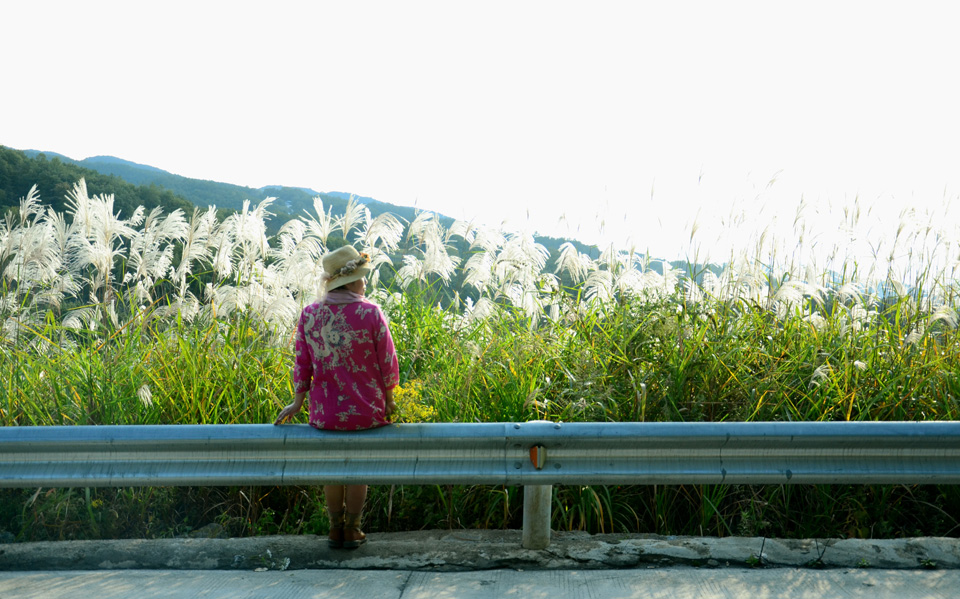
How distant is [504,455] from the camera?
130 inches

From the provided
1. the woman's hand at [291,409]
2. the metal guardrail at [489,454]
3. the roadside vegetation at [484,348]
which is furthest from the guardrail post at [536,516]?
the woman's hand at [291,409]

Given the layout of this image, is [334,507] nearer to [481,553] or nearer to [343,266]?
[481,553]

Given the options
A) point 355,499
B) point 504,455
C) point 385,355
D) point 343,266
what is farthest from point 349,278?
point 504,455

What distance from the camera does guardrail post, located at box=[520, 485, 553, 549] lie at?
3.39 meters

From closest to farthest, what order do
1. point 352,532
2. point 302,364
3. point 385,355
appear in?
point 352,532, point 385,355, point 302,364

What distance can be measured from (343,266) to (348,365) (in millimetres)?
554

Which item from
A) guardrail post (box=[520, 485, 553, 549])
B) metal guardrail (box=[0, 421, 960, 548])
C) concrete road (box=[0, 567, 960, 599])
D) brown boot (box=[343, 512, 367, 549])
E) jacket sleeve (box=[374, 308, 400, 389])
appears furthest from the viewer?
jacket sleeve (box=[374, 308, 400, 389])

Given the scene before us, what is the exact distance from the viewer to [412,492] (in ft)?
13.4

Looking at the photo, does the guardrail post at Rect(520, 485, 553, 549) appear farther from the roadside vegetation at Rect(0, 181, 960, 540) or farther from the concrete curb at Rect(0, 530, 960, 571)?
the roadside vegetation at Rect(0, 181, 960, 540)

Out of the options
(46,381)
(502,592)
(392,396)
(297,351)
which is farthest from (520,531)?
(46,381)

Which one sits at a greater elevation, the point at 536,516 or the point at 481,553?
the point at 536,516

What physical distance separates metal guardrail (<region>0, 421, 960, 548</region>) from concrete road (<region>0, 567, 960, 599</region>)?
41 cm

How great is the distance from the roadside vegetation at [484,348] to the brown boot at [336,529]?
1.17 feet

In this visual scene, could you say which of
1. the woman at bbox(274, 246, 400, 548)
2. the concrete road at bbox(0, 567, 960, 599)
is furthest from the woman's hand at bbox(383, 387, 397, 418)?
the concrete road at bbox(0, 567, 960, 599)
